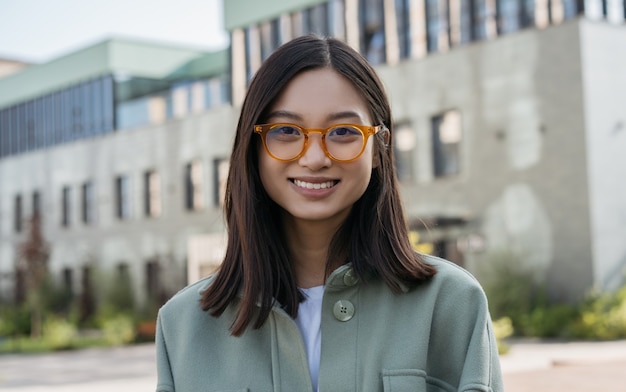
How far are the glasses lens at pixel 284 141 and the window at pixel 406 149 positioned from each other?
27300mm

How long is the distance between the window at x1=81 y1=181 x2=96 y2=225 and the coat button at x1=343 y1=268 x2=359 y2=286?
4393 cm

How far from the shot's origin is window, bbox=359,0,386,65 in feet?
109

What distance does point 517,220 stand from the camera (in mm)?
27062

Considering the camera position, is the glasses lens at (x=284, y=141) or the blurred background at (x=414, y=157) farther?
the blurred background at (x=414, y=157)

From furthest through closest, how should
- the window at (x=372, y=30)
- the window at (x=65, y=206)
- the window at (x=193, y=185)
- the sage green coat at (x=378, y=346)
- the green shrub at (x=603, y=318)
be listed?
the window at (x=65, y=206)
the window at (x=193, y=185)
the window at (x=372, y=30)
the green shrub at (x=603, y=318)
the sage green coat at (x=378, y=346)

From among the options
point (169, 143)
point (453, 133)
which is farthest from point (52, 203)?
point (453, 133)

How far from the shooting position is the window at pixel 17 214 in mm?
50938

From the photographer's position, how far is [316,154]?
261cm

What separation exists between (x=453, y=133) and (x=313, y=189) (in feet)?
88.2

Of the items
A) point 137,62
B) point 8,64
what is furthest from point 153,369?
point 8,64

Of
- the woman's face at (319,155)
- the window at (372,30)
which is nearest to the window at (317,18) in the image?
the window at (372,30)

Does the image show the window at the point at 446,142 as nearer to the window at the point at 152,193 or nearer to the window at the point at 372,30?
the window at the point at 372,30

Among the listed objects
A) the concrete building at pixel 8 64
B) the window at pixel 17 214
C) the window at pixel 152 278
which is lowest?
the window at pixel 152 278

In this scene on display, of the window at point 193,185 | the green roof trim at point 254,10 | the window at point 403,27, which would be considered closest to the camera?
the window at point 403,27
